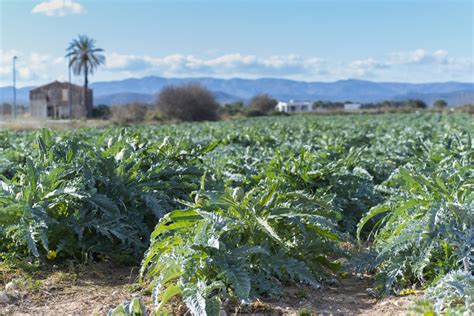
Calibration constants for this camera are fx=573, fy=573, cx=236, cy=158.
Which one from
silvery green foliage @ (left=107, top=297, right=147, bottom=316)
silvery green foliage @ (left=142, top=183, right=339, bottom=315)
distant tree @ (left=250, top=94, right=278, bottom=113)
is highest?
distant tree @ (left=250, top=94, right=278, bottom=113)

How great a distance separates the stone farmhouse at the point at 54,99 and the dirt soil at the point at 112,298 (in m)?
68.0

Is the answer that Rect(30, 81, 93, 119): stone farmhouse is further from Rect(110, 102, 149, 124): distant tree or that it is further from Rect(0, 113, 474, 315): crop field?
Rect(0, 113, 474, 315): crop field

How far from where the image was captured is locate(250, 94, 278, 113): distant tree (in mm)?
82625

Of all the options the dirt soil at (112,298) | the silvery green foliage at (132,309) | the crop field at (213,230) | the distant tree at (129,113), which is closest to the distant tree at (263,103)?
the distant tree at (129,113)

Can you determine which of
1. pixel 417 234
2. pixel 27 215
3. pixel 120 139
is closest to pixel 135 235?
pixel 27 215

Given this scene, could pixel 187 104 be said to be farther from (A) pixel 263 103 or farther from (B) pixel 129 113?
(A) pixel 263 103

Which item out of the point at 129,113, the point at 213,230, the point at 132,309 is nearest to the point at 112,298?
the point at 132,309

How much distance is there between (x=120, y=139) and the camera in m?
5.85

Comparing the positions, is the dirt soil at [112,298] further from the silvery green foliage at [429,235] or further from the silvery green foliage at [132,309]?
the silvery green foliage at [132,309]

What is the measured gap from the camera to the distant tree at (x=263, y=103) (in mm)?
82625

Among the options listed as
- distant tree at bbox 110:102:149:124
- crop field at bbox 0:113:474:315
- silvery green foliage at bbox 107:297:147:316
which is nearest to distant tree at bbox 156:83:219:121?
distant tree at bbox 110:102:149:124

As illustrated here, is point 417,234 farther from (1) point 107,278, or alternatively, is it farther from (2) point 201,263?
(1) point 107,278

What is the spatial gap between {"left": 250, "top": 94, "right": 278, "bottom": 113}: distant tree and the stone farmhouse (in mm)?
24112

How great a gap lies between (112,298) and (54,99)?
244 ft
